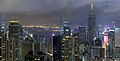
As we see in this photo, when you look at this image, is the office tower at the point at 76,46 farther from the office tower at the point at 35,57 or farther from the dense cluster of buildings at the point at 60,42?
the office tower at the point at 35,57

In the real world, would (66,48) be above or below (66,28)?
below

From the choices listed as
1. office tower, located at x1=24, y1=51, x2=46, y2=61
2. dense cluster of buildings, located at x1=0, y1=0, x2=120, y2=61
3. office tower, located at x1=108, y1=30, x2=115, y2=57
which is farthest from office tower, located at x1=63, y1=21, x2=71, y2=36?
office tower, located at x1=108, y1=30, x2=115, y2=57

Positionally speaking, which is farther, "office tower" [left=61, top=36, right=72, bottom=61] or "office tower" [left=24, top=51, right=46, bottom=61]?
"office tower" [left=61, top=36, right=72, bottom=61]

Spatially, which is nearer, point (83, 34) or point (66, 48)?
point (66, 48)

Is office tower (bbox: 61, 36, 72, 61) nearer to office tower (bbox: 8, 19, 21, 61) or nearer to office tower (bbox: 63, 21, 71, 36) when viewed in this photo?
office tower (bbox: 63, 21, 71, 36)

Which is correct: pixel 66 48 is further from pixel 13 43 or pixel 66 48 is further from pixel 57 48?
pixel 13 43

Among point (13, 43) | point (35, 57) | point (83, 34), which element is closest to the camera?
point (13, 43)

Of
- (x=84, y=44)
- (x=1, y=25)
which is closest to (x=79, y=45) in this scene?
(x=84, y=44)

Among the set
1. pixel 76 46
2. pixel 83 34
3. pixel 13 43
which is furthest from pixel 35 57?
pixel 83 34
